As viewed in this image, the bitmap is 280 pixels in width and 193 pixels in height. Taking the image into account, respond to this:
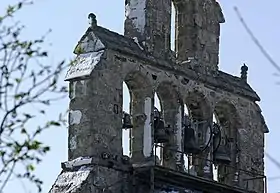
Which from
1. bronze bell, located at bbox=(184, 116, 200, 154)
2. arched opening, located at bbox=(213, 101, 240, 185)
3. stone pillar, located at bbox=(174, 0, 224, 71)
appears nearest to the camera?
bronze bell, located at bbox=(184, 116, 200, 154)

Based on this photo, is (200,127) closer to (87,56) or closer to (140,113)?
(140,113)

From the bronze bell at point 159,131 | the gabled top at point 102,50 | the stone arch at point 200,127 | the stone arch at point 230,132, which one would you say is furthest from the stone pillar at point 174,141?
the stone arch at point 230,132

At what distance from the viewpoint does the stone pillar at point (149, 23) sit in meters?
17.9

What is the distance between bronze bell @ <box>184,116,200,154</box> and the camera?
1816cm

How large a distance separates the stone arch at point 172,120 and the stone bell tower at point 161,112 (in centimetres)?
1

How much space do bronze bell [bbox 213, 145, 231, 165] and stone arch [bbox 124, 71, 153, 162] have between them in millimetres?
1724

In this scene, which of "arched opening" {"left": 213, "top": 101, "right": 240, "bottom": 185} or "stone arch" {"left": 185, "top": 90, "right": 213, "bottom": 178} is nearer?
"stone arch" {"left": 185, "top": 90, "right": 213, "bottom": 178}

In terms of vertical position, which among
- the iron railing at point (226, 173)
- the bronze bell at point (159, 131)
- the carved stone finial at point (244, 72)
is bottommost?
the iron railing at point (226, 173)

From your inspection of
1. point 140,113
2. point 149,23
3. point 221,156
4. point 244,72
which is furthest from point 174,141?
point 244,72

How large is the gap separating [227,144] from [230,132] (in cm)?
22

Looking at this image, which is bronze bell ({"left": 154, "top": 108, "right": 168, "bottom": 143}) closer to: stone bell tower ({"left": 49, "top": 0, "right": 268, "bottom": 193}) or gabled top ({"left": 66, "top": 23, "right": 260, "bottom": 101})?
stone bell tower ({"left": 49, "top": 0, "right": 268, "bottom": 193})

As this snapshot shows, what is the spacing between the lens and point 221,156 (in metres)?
18.9

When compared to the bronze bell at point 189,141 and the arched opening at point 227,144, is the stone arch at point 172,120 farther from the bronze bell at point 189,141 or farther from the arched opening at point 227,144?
the arched opening at point 227,144

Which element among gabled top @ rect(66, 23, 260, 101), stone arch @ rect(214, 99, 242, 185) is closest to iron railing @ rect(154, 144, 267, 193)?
stone arch @ rect(214, 99, 242, 185)
